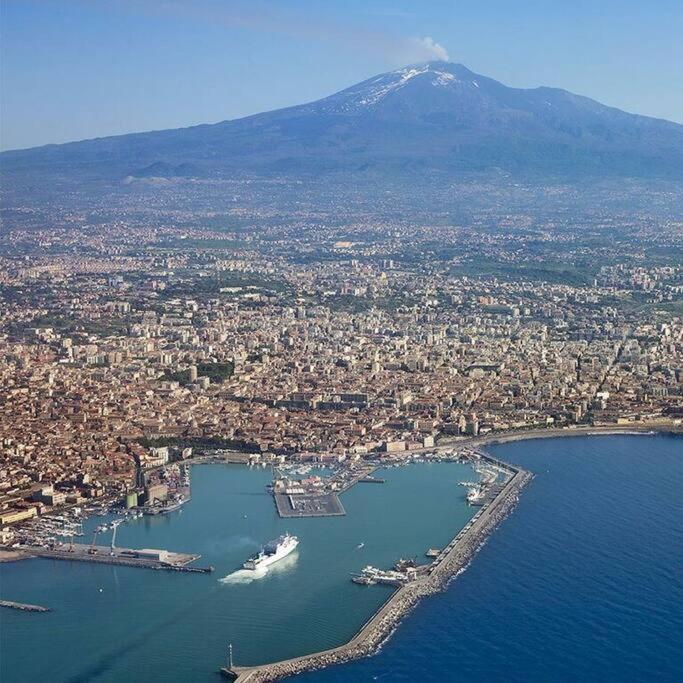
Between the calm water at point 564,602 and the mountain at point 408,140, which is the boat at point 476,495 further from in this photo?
the mountain at point 408,140

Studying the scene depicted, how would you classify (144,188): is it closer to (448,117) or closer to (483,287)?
(448,117)

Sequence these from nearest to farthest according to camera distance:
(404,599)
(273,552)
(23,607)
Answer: (23,607) < (404,599) < (273,552)

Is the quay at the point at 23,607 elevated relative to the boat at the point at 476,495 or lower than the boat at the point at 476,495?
lower

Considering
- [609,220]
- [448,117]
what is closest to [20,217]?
[609,220]

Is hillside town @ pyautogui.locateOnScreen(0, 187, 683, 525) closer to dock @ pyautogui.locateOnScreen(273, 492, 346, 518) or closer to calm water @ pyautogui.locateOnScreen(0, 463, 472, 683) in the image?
calm water @ pyautogui.locateOnScreen(0, 463, 472, 683)

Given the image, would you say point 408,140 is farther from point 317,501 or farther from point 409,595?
point 409,595

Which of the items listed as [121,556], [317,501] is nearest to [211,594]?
[121,556]

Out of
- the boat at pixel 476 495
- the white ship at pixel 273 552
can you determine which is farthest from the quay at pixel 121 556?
the boat at pixel 476 495
